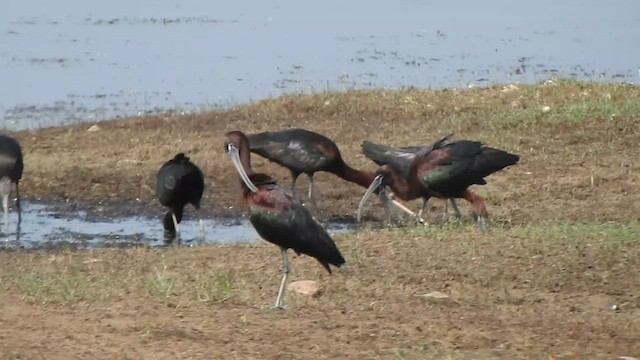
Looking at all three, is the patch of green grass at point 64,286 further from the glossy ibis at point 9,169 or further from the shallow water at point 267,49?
the shallow water at point 267,49

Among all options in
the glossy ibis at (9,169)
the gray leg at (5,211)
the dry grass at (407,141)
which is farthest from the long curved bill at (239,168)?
the glossy ibis at (9,169)

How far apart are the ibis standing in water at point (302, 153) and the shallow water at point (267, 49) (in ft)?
16.7

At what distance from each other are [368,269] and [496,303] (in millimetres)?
1109

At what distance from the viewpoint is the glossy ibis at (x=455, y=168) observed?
1108 cm

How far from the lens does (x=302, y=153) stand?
12.6m

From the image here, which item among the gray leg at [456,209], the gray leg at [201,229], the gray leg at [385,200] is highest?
the gray leg at [456,209]

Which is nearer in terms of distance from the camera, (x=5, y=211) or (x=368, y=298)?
(x=368, y=298)

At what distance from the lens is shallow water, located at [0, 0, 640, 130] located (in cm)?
→ 2002

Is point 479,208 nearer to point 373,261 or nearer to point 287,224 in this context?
point 373,261

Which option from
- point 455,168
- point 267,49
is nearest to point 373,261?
point 455,168

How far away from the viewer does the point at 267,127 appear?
51.4 feet

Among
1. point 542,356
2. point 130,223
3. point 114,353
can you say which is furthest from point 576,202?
point 114,353

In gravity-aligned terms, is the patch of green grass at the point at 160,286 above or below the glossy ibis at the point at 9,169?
above

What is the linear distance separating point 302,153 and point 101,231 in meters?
1.92
